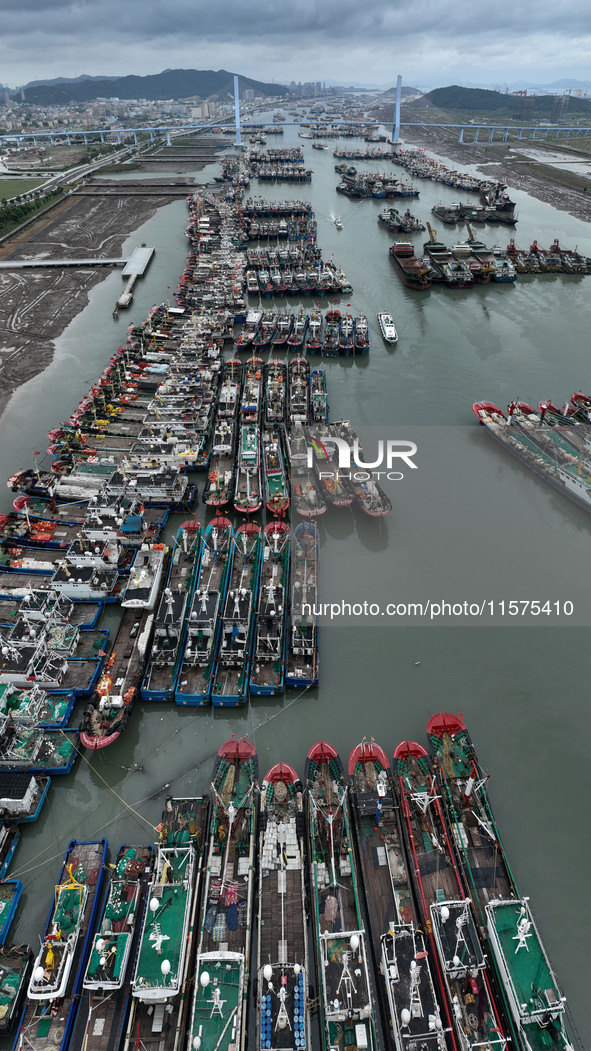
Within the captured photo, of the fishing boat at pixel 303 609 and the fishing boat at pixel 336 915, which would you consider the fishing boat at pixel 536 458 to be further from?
the fishing boat at pixel 336 915

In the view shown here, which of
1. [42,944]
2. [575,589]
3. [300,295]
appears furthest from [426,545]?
[300,295]

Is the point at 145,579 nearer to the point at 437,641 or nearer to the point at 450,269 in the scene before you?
the point at 437,641

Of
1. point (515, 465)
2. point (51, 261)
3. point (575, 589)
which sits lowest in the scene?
point (575, 589)

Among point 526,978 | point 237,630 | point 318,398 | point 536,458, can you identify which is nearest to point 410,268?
point 318,398

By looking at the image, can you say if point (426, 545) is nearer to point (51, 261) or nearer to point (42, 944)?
point (42, 944)

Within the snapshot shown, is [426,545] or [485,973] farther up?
[426,545]
